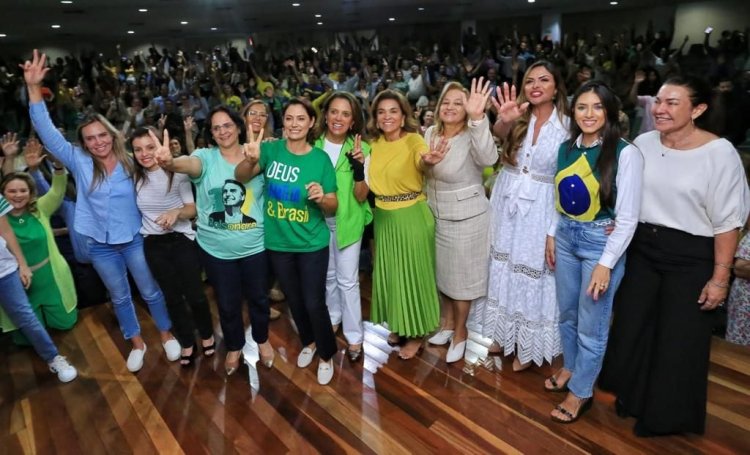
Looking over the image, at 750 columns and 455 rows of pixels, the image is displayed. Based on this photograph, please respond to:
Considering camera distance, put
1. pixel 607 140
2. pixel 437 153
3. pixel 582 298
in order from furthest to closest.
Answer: pixel 437 153 → pixel 582 298 → pixel 607 140

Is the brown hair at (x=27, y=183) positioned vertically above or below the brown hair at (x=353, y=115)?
below

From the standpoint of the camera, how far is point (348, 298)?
2.39m

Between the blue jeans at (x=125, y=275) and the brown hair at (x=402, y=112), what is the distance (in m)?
1.28

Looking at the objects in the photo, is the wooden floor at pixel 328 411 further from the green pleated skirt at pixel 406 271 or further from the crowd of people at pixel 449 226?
the green pleated skirt at pixel 406 271

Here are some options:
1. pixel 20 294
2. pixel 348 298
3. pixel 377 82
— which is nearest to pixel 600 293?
pixel 348 298

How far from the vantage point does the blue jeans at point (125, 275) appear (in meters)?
2.33

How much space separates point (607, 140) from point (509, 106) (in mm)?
467

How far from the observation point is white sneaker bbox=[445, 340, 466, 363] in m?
2.45

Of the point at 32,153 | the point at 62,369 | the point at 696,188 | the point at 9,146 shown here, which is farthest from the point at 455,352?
the point at 9,146

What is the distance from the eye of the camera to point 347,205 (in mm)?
2225

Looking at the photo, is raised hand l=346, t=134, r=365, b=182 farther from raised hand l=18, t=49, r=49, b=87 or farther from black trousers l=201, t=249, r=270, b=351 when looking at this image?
raised hand l=18, t=49, r=49, b=87

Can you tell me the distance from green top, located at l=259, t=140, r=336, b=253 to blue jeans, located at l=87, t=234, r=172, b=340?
0.76 m

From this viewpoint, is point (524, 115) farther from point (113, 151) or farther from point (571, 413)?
point (113, 151)

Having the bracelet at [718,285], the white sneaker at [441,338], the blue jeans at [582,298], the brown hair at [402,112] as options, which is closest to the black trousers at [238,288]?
the brown hair at [402,112]
